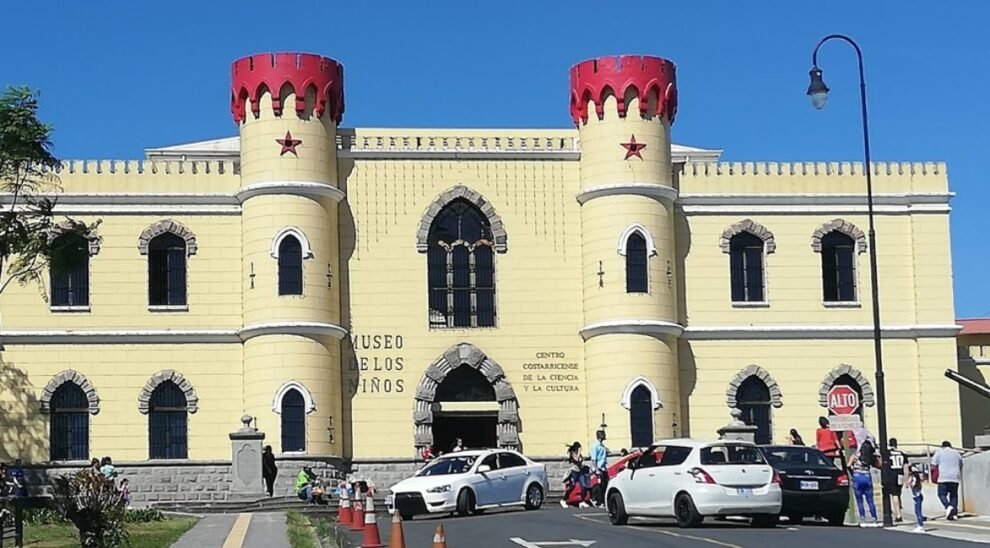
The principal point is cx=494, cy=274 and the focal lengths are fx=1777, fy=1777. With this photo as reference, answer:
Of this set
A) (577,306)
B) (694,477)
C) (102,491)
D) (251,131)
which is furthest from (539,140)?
(102,491)

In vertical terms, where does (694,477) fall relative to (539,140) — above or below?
below

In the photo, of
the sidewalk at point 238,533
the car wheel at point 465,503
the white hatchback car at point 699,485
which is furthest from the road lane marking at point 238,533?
the white hatchback car at point 699,485

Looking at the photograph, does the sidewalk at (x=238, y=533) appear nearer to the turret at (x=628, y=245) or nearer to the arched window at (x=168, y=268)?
the arched window at (x=168, y=268)

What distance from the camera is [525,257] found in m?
48.9

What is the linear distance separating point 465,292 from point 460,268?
0.68m

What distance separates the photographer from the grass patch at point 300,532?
25688mm

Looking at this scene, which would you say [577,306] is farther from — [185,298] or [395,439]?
[185,298]

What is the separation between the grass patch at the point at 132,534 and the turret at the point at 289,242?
43.8 ft

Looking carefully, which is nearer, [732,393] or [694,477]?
[694,477]

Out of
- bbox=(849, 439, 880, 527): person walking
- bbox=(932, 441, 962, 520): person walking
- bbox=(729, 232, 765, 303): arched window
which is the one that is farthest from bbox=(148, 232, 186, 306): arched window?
bbox=(932, 441, 962, 520): person walking

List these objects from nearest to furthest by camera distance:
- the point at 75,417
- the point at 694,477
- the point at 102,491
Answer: the point at 102,491 → the point at 694,477 → the point at 75,417

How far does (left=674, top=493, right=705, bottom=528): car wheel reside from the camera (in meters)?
28.2

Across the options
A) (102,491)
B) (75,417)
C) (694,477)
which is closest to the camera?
(102,491)

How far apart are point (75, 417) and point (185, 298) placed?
168 inches
